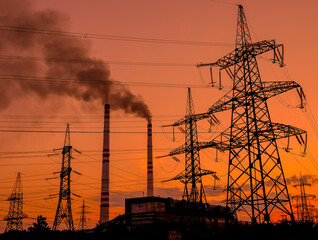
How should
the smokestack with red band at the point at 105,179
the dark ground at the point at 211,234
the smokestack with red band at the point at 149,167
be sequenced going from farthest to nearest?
the smokestack with red band at the point at 149,167, the smokestack with red band at the point at 105,179, the dark ground at the point at 211,234

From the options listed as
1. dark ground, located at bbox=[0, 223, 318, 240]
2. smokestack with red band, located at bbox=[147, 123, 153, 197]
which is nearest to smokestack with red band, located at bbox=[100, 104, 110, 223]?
smokestack with red band, located at bbox=[147, 123, 153, 197]

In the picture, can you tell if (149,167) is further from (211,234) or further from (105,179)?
(211,234)

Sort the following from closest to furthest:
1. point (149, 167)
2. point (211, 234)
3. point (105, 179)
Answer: point (211, 234) < point (105, 179) < point (149, 167)

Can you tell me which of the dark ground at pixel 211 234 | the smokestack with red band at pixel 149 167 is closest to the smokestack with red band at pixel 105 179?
the smokestack with red band at pixel 149 167

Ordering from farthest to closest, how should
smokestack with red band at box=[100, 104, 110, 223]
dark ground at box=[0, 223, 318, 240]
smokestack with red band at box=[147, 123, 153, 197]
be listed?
1. smokestack with red band at box=[147, 123, 153, 197]
2. smokestack with red band at box=[100, 104, 110, 223]
3. dark ground at box=[0, 223, 318, 240]

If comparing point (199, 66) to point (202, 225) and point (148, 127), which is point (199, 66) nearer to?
point (202, 225)

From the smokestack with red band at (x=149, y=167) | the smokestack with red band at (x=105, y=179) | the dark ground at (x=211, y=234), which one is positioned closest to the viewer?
the dark ground at (x=211, y=234)

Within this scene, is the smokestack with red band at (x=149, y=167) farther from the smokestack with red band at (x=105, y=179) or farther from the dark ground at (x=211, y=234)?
the dark ground at (x=211, y=234)

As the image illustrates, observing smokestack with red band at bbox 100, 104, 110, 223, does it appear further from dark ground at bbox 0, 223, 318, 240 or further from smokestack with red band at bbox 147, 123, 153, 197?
dark ground at bbox 0, 223, 318, 240

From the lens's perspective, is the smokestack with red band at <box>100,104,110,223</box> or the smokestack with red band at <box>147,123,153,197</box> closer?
the smokestack with red band at <box>100,104,110,223</box>

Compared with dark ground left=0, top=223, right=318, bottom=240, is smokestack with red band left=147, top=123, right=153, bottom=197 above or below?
above

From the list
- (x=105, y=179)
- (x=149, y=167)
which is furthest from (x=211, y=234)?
(x=149, y=167)

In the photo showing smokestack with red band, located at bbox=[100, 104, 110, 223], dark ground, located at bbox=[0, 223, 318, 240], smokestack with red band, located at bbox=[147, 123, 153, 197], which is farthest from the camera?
smokestack with red band, located at bbox=[147, 123, 153, 197]

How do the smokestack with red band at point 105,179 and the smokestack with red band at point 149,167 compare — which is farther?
the smokestack with red band at point 149,167
